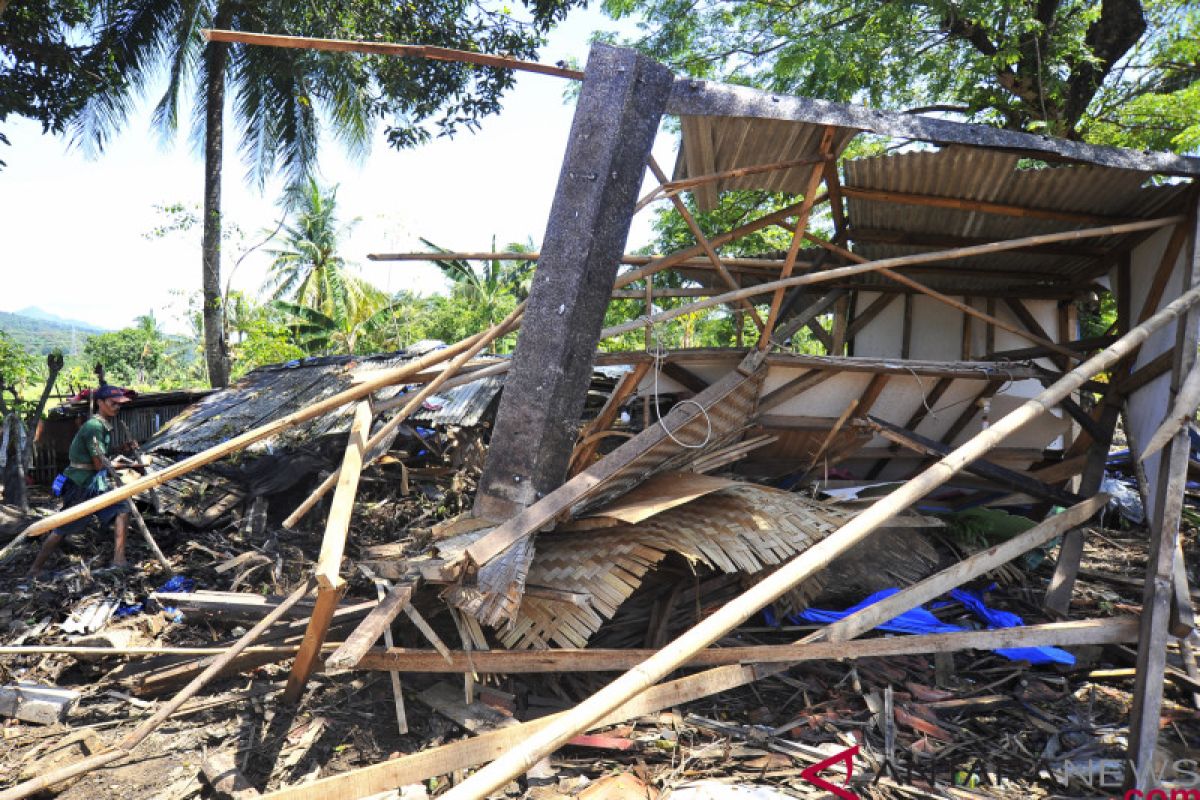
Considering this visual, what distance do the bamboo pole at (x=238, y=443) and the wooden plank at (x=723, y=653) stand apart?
4.28ft

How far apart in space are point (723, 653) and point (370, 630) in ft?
5.72

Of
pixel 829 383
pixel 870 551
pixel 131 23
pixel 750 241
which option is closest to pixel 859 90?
pixel 750 241

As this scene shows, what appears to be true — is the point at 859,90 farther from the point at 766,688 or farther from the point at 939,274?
the point at 766,688

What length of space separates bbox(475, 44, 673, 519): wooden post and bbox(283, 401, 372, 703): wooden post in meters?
0.71

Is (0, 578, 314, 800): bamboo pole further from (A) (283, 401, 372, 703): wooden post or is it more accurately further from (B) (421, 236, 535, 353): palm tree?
(B) (421, 236, 535, 353): palm tree

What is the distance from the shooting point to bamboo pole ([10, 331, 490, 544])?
137 inches

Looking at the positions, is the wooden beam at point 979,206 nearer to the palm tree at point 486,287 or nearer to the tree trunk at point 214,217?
the tree trunk at point 214,217

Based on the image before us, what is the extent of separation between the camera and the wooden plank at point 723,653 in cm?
369

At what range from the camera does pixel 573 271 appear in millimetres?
4035

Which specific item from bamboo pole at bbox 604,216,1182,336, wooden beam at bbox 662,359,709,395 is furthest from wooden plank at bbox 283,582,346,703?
wooden beam at bbox 662,359,709,395

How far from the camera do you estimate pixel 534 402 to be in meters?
4.01

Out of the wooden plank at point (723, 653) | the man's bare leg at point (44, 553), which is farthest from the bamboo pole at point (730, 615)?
the man's bare leg at point (44, 553)

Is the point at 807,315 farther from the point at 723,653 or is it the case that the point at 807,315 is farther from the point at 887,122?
the point at 723,653

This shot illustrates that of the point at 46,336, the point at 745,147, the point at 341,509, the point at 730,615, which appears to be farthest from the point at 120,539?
the point at 46,336
